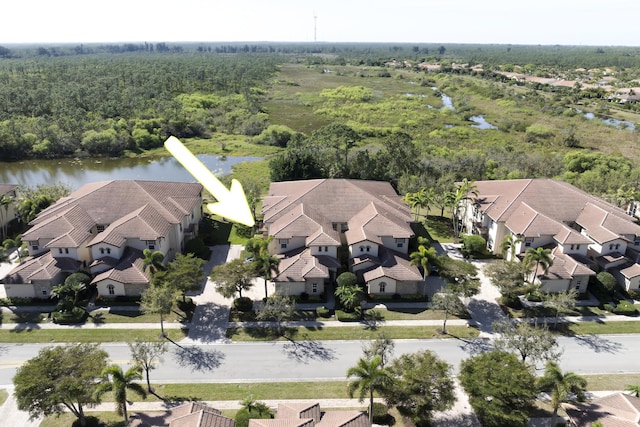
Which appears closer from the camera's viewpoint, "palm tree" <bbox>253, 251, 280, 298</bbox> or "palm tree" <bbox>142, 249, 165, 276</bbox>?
"palm tree" <bbox>253, 251, 280, 298</bbox>

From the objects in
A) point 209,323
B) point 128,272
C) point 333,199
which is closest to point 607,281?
point 333,199

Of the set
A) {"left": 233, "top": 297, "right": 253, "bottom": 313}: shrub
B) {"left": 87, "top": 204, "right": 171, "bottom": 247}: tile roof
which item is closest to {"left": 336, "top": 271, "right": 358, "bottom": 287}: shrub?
{"left": 233, "top": 297, "right": 253, "bottom": 313}: shrub

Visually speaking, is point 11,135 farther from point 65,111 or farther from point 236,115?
point 236,115

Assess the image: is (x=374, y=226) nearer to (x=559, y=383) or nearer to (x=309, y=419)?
(x=559, y=383)

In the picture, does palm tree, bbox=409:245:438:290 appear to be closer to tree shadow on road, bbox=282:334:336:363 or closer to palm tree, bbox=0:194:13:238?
tree shadow on road, bbox=282:334:336:363

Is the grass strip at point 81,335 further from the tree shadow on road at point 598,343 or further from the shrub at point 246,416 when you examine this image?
the tree shadow on road at point 598,343

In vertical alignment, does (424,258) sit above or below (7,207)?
Answer: above
